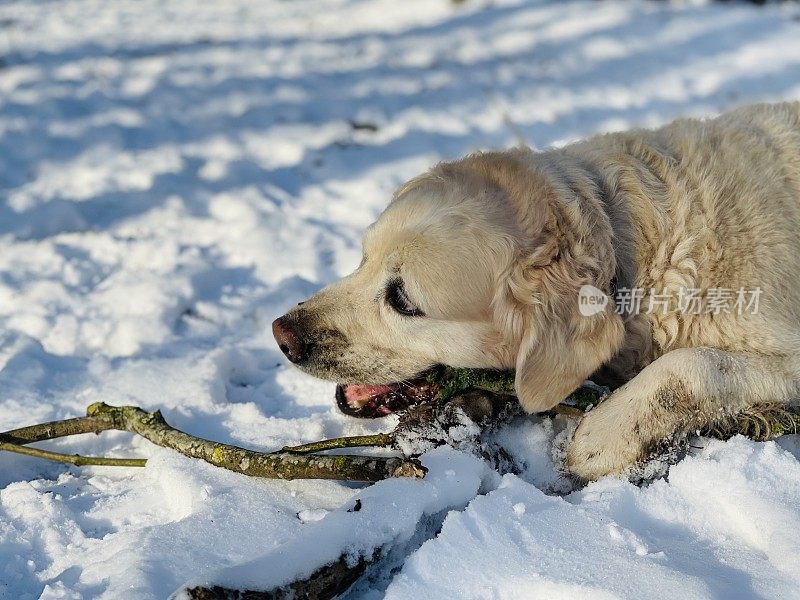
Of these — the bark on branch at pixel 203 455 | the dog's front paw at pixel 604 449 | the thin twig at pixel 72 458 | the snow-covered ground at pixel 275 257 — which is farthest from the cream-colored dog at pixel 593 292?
the thin twig at pixel 72 458

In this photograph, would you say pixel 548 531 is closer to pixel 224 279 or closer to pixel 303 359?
pixel 303 359

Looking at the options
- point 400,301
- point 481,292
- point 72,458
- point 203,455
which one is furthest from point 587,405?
point 72,458

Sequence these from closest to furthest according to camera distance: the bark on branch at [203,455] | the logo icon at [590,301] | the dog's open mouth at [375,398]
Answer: the bark on branch at [203,455] < the logo icon at [590,301] < the dog's open mouth at [375,398]

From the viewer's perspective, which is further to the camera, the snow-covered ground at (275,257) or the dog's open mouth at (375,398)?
the dog's open mouth at (375,398)

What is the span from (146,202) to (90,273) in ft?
3.22

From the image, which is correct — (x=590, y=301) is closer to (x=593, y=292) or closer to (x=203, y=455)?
(x=593, y=292)

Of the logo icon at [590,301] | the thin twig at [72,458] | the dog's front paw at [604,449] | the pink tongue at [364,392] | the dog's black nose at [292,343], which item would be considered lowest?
the dog's front paw at [604,449]

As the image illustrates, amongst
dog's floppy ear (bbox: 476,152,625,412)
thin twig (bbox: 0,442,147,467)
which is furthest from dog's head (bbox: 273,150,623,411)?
thin twig (bbox: 0,442,147,467)

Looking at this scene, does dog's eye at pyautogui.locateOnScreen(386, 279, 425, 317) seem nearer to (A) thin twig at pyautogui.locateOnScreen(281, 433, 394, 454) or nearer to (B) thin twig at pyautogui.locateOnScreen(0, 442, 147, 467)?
(A) thin twig at pyautogui.locateOnScreen(281, 433, 394, 454)

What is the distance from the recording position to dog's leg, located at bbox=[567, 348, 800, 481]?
285cm

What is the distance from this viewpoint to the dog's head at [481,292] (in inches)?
116

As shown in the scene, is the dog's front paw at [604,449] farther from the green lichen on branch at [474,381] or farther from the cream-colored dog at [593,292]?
the green lichen on branch at [474,381]

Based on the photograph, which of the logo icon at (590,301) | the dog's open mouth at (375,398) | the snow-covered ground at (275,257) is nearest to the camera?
the snow-covered ground at (275,257)

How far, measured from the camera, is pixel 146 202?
5.46m
